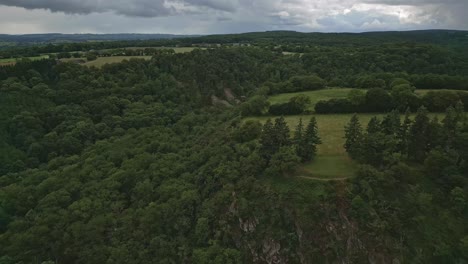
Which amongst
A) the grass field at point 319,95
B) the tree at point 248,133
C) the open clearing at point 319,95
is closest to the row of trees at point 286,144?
the tree at point 248,133

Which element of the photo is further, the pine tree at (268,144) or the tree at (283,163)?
the pine tree at (268,144)

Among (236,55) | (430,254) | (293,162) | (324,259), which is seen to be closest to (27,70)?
(236,55)

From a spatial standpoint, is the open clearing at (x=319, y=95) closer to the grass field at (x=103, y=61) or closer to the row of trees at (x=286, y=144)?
the row of trees at (x=286, y=144)

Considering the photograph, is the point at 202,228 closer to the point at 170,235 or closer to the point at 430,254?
the point at 170,235

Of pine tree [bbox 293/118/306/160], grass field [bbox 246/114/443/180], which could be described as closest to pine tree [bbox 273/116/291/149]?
pine tree [bbox 293/118/306/160]

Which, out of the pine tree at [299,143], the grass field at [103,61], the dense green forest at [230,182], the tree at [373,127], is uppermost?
the grass field at [103,61]

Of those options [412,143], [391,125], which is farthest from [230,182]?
[412,143]
